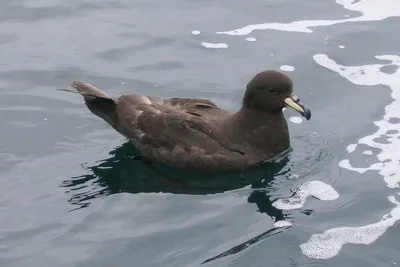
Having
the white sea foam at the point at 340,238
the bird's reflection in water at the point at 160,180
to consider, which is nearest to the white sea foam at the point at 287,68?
the bird's reflection in water at the point at 160,180

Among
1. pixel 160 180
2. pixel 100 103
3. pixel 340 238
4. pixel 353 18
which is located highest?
pixel 353 18

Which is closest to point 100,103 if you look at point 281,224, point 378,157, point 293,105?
point 293,105

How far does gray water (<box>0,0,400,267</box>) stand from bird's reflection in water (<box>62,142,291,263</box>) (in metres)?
0.02

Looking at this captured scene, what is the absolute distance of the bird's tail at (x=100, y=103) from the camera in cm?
936

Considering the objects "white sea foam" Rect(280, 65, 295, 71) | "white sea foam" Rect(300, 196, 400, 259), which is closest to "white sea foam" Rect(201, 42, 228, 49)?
"white sea foam" Rect(280, 65, 295, 71)

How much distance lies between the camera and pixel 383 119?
979cm

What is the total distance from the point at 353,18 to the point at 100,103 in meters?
4.23

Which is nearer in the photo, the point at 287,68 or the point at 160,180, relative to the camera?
the point at 160,180

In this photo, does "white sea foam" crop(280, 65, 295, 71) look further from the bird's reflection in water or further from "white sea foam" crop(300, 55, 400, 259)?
the bird's reflection in water

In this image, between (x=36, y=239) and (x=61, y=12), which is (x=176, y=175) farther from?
(x=61, y=12)

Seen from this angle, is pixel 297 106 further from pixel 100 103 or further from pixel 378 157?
pixel 100 103

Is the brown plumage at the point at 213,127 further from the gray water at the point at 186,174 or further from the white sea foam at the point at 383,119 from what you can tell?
the white sea foam at the point at 383,119

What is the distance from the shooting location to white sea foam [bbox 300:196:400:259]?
763 centimetres

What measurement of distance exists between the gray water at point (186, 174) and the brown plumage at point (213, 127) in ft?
0.58
